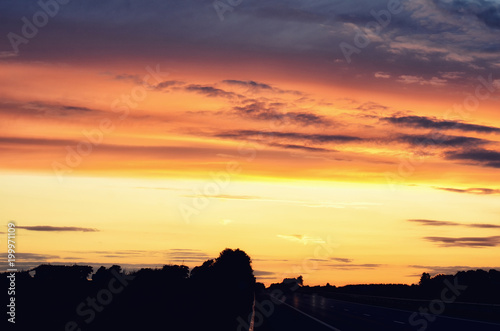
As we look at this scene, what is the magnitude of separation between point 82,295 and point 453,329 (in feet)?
112

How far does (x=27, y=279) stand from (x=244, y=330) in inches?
1617

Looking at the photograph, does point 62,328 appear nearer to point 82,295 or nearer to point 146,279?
point 82,295

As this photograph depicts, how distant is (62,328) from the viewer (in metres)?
27.6

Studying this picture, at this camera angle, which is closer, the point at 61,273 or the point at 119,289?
the point at 119,289

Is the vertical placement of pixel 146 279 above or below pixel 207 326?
above

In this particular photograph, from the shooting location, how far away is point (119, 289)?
163ft

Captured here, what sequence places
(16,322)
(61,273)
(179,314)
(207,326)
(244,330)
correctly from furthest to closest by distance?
(61,273), (179,314), (16,322), (207,326), (244,330)

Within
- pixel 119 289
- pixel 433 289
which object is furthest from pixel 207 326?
pixel 433 289

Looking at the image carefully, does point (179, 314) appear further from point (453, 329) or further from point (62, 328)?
point (453, 329)

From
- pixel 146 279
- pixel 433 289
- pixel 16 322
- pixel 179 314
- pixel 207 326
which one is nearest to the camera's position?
pixel 207 326

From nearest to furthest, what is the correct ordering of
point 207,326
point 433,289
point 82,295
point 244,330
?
point 244,330 → point 207,326 → point 82,295 → point 433,289

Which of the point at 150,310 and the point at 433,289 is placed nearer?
the point at 150,310

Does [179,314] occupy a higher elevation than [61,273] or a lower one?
lower

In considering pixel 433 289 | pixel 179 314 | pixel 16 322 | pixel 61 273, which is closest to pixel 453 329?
pixel 179 314
